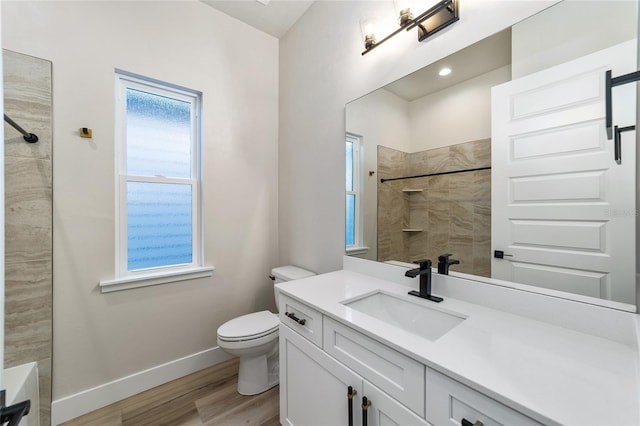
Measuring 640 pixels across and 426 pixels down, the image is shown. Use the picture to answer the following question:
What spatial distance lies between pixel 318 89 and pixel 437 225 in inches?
54.0

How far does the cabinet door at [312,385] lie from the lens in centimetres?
99

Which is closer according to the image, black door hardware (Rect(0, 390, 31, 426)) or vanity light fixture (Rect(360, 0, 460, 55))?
black door hardware (Rect(0, 390, 31, 426))

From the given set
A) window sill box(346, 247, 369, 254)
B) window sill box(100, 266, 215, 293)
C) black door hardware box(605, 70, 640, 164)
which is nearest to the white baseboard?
window sill box(100, 266, 215, 293)

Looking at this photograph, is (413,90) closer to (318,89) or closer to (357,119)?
(357,119)

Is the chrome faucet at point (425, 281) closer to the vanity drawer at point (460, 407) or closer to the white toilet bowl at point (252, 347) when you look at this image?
the vanity drawer at point (460, 407)

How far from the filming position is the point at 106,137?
1.68 m

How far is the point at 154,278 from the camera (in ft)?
6.02

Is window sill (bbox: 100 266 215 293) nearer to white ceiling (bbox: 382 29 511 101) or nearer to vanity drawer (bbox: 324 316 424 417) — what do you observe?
vanity drawer (bbox: 324 316 424 417)

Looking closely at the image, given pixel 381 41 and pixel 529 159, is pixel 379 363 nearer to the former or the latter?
pixel 529 159

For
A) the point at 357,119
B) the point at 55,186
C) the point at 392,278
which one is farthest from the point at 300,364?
the point at 55,186

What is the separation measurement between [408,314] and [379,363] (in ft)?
1.25

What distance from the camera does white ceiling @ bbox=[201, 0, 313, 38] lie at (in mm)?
2020

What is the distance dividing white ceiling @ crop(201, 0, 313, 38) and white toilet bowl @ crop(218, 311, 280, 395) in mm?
2407

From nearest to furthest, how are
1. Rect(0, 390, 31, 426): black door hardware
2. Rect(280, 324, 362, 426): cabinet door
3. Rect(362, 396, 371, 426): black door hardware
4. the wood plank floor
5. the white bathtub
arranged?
Rect(0, 390, 31, 426): black door hardware < Rect(362, 396, 371, 426): black door hardware < Rect(280, 324, 362, 426): cabinet door < the white bathtub < the wood plank floor
